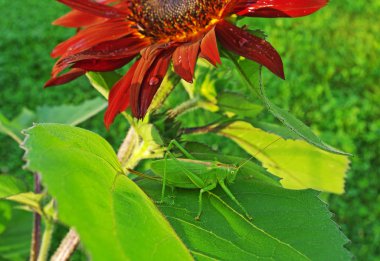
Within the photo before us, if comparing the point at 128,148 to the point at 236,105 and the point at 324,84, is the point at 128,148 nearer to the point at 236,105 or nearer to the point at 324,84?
the point at 236,105

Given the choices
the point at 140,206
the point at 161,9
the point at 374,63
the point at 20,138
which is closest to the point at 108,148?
the point at 140,206

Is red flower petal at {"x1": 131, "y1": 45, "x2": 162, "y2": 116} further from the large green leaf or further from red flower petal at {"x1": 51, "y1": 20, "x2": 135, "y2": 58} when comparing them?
the large green leaf

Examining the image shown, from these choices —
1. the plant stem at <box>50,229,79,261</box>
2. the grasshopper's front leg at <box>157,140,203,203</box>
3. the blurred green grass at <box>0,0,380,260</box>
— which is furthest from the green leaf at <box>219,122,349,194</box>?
the blurred green grass at <box>0,0,380,260</box>

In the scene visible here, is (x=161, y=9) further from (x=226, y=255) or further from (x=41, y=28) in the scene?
(x=41, y=28)

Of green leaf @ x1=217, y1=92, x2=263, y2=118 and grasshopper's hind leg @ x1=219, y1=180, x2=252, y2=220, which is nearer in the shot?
grasshopper's hind leg @ x1=219, y1=180, x2=252, y2=220

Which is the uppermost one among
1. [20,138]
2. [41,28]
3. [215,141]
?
[20,138]

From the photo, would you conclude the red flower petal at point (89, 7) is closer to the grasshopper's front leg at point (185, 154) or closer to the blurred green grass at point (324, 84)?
the grasshopper's front leg at point (185, 154)

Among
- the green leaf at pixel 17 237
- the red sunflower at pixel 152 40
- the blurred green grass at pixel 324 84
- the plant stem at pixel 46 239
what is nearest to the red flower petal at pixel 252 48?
the red sunflower at pixel 152 40
